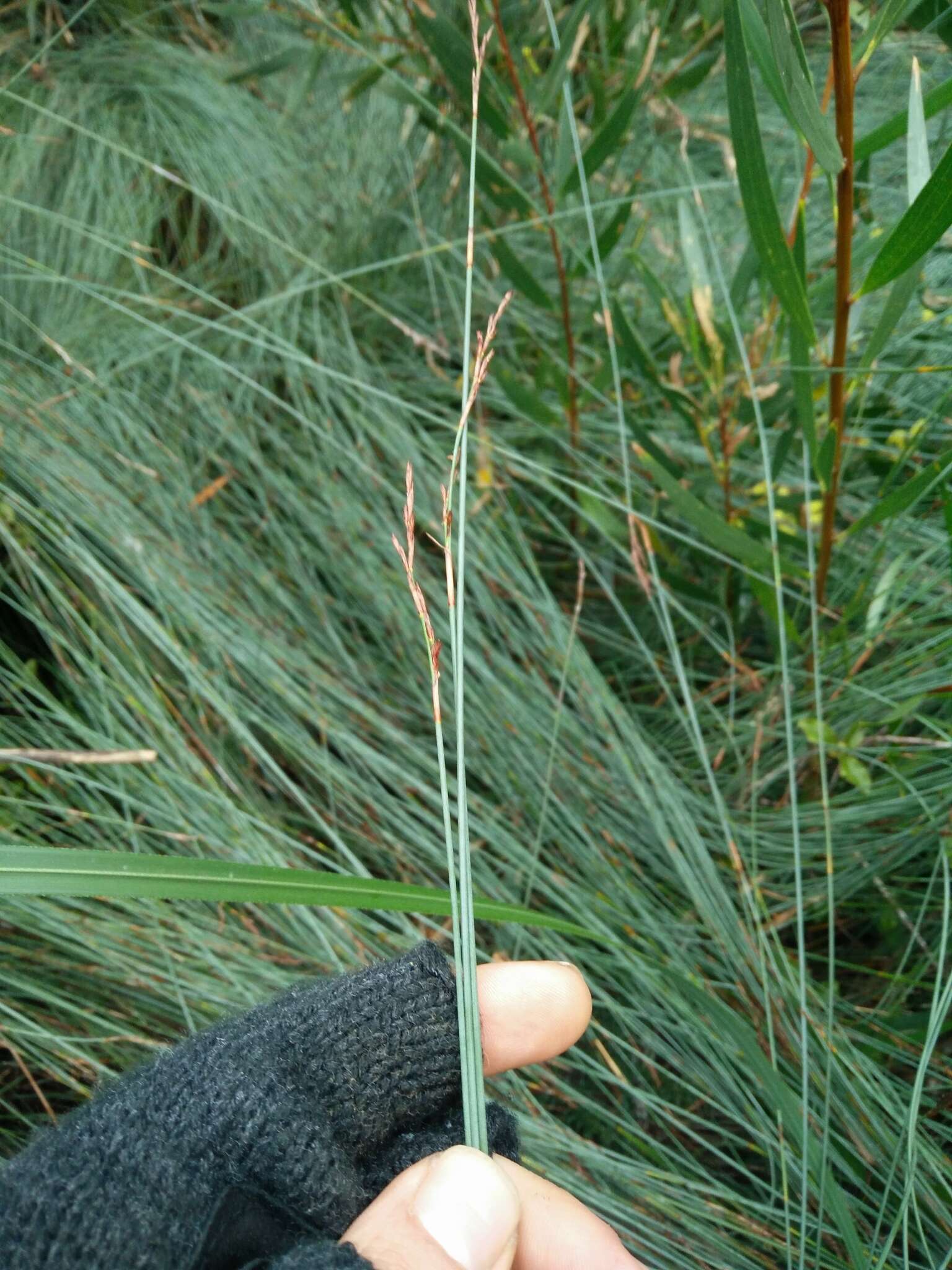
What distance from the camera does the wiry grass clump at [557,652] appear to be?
0.66m

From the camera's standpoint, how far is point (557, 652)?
36.6 inches

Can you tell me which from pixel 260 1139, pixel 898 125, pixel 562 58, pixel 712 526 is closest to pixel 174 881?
pixel 260 1139

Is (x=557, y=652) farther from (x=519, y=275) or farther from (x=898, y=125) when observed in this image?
(x=898, y=125)

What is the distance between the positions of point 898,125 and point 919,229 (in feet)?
0.38

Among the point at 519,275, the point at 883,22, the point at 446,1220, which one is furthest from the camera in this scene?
the point at 519,275

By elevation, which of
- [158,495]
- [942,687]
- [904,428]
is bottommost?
[158,495]

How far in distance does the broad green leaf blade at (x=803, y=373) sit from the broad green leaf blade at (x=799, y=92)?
0.11 m

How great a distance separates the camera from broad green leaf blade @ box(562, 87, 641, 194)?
0.82 meters

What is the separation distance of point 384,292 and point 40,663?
0.65 metres

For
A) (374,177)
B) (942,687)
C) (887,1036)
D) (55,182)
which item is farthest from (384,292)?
(887,1036)

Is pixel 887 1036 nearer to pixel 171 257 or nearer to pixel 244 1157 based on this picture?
pixel 244 1157

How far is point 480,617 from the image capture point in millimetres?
984

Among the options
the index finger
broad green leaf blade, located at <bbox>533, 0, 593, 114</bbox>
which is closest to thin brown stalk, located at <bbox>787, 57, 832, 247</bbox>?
broad green leaf blade, located at <bbox>533, 0, 593, 114</bbox>

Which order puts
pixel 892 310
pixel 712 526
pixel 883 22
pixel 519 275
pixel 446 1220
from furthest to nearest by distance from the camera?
pixel 519 275 < pixel 712 526 < pixel 892 310 < pixel 883 22 < pixel 446 1220
